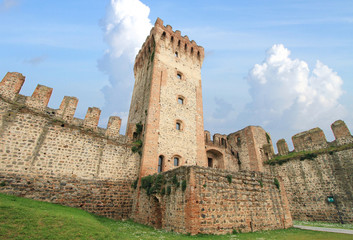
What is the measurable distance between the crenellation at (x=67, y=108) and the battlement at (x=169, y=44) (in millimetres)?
8903

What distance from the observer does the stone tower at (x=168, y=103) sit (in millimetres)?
14242

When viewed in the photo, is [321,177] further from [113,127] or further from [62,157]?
[62,157]

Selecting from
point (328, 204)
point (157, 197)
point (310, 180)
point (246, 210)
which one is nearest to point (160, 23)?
point (157, 197)

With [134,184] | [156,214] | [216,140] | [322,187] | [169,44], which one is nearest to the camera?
[156,214]

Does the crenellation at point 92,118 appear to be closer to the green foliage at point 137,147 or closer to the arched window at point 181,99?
the green foliage at point 137,147

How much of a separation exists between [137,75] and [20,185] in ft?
50.7

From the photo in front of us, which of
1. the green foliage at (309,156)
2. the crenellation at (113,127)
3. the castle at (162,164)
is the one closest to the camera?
the castle at (162,164)

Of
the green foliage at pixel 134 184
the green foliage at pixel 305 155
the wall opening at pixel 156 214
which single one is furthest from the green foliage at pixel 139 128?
the green foliage at pixel 305 155

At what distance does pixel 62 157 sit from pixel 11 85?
513cm

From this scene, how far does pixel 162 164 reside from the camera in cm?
1408

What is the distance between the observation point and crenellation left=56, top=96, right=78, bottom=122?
38.0 feet

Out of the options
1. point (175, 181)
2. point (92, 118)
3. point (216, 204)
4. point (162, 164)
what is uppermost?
point (92, 118)

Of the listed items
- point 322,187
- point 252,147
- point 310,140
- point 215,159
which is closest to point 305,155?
A: point 310,140

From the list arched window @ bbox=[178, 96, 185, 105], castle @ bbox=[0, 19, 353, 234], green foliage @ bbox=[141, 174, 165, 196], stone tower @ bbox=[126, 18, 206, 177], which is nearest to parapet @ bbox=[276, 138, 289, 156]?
castle @ bbox=[0, 19, 353, 234]
